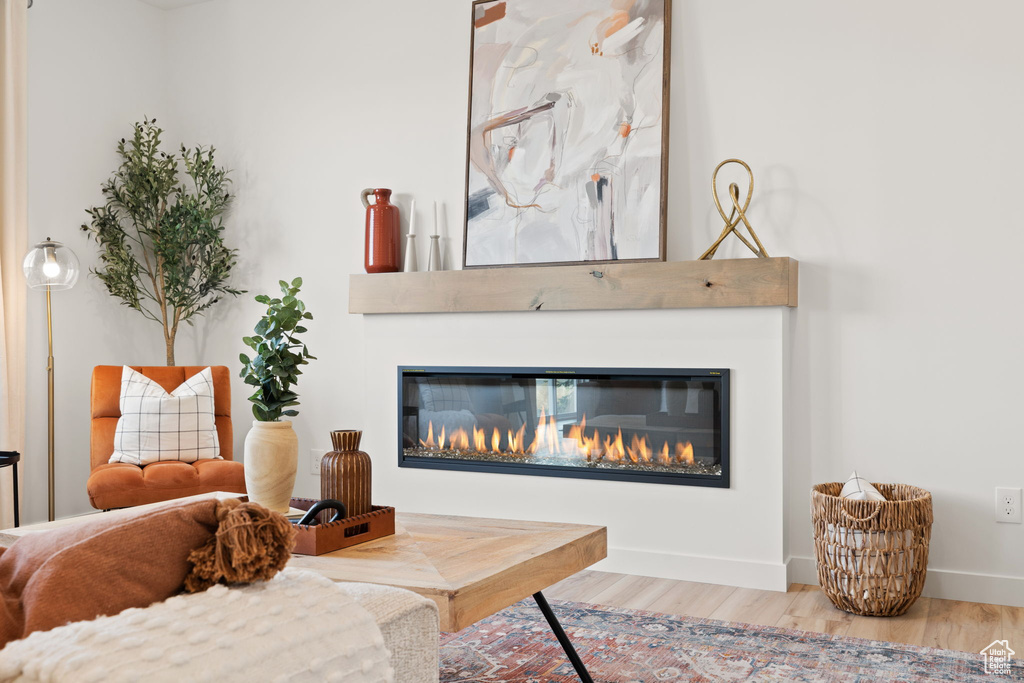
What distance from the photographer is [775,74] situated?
11.2ft

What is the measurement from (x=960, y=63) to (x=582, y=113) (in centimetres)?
144

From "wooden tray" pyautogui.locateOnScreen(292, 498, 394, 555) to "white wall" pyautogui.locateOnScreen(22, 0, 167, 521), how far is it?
2.91m

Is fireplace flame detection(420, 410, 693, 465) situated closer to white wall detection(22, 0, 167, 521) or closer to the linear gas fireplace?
the linear gas fireplace

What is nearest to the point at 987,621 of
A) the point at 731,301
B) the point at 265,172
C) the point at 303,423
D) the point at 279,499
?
the point at 731,301

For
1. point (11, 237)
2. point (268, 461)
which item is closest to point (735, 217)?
point (268, 461)

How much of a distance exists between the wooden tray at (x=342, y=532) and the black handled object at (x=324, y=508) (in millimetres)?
19

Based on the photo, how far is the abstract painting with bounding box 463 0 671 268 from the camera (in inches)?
139

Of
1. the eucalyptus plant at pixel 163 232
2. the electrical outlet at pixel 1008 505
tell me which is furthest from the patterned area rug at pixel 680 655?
the eucalyptus plant at pixel 163 232

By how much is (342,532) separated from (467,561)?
0.32 meters

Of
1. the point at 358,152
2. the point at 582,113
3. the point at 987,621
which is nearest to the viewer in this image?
the point at 987,621

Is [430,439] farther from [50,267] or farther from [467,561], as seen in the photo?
[467,561]

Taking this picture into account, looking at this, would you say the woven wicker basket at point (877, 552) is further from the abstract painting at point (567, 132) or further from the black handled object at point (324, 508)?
the black handled object at point (324, 508)

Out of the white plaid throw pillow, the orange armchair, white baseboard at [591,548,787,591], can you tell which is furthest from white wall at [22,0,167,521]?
white baseboard at [591,548,787,591]

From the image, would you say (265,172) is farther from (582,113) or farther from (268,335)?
(268,335)
